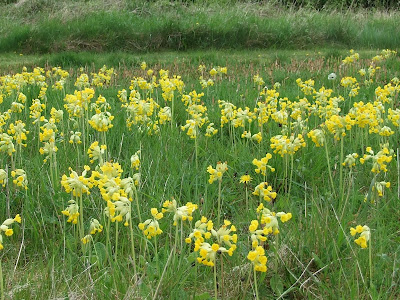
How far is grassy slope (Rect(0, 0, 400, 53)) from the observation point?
12.0 meters

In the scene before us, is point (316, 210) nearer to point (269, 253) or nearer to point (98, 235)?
point (269, 253)

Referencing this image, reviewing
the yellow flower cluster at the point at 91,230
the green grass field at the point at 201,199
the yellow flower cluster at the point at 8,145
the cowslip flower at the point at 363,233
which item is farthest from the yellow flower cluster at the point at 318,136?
the yellow flower cluster at the point at 8,145

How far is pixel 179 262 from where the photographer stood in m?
2.05

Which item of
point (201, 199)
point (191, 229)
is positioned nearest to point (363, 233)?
point (191, 229)

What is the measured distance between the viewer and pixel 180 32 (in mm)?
12094

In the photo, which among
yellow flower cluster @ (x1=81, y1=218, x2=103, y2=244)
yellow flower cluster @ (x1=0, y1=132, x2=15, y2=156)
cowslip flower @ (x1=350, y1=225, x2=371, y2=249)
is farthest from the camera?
yellow flower cluster @ (x1=0, y1=132, x2=15, y2=156)

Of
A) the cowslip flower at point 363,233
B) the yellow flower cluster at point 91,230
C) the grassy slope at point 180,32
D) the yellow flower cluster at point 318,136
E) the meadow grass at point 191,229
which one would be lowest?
the grassy slope at point 180,32

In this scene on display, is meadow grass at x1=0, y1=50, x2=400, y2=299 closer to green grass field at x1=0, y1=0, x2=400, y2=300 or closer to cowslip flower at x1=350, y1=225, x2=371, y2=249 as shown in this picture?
green grass field at x1=0, y1=0, x2=400, y2=300

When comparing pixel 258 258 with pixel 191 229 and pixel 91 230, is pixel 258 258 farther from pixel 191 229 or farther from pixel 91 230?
pixel 91 230

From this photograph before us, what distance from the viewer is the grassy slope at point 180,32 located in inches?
472

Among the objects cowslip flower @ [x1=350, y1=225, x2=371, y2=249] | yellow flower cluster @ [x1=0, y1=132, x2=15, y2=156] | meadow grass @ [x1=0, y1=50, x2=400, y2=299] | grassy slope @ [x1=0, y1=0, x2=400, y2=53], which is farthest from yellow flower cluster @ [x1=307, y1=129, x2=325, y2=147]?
grassy slope @ [x1=0, y1=0, x2=400, y2=53]

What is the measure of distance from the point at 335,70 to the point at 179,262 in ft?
19.2

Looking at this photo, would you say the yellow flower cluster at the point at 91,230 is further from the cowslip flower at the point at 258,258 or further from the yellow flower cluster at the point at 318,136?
the yellow flower cluster at the point at 318,136

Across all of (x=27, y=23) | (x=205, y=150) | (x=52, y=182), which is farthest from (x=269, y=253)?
(x=27, y=23)
